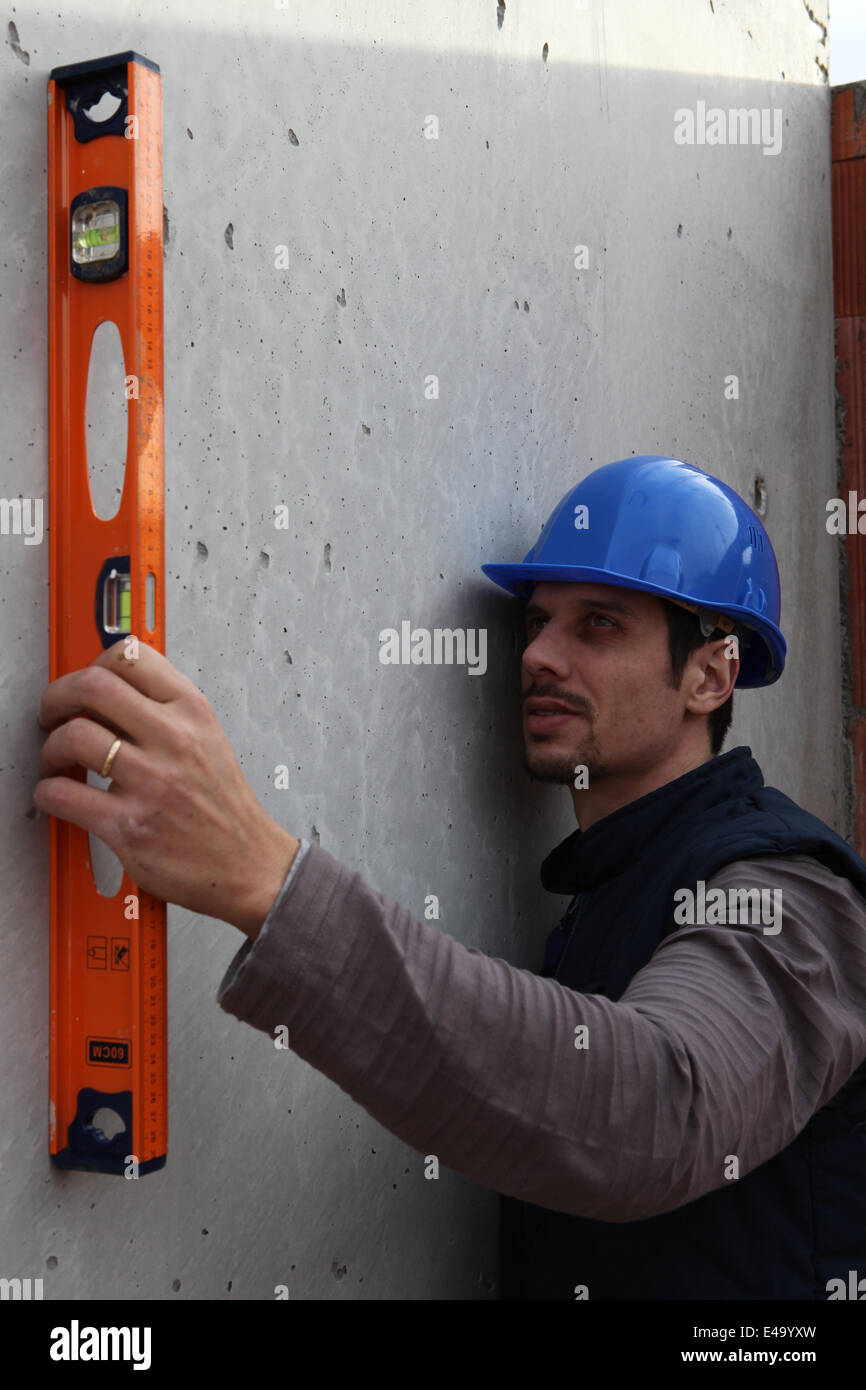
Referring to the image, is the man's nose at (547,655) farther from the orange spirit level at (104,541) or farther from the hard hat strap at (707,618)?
the orange spirit level at (104,541)

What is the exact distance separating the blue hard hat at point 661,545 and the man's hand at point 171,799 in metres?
0.95

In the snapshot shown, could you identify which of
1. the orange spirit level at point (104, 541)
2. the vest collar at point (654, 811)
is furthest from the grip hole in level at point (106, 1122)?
the vest collar at point (654, 811)

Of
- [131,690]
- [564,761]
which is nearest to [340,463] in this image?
[564,761]

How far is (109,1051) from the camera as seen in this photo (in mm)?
1166

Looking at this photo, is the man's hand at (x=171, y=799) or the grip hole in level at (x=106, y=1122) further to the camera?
the grip hole in level at (x=106, y=1122)

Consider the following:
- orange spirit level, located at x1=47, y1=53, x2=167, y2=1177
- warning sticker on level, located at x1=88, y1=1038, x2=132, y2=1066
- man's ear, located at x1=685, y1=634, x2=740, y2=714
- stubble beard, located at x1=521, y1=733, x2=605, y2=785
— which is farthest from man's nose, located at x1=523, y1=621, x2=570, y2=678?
warning sticker on level, located at x1=88, y1=1038, x2=132, y2=1066

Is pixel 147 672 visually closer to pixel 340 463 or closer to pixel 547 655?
pixel 340 463

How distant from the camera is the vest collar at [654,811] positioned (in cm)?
188

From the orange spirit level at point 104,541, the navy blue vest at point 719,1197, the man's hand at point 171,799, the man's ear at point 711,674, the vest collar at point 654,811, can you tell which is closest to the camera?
the man's hand at point 171,799

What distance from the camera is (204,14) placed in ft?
4.61

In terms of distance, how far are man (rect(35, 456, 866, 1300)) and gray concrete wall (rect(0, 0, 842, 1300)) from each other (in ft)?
0.49

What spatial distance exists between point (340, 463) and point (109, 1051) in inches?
32.6
